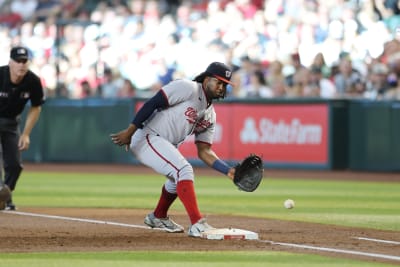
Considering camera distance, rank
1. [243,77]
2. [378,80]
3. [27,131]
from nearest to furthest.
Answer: [27,131] < [378,80] < [243,77]

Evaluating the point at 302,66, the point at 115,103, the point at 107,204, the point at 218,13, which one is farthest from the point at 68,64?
the point at 107,204

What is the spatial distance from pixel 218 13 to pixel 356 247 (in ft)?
52.4

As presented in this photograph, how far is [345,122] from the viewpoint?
67.7 ft

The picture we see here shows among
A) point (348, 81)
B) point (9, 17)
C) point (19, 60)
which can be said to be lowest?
point (348, 81)

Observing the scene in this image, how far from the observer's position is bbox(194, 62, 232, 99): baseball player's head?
9.27m

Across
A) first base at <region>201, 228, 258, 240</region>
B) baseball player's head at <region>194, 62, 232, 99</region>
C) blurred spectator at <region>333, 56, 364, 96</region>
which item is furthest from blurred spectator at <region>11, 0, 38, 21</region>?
first base at <region>201, 228, 258, 240</region>

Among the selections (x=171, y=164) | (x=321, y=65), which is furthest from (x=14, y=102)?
(x=321, y=65)

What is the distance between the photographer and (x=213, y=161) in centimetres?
961

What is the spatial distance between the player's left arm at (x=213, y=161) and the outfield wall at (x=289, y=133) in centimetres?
1058

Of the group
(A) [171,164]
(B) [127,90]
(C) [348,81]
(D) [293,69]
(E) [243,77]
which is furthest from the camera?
(B) [127,90]

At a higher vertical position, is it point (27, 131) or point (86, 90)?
point (86, 90)

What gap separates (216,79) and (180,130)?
63 centimetres

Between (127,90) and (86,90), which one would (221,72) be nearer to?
(127,90)

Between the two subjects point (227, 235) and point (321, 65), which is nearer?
point (227, 235)
